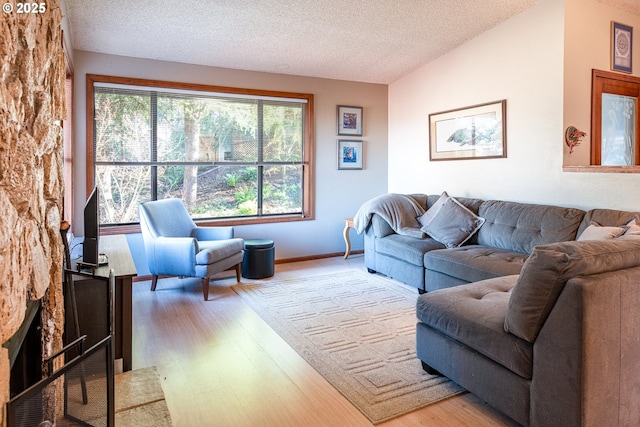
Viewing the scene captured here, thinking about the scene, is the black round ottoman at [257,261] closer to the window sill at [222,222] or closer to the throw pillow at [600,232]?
the window sill at [222,222]

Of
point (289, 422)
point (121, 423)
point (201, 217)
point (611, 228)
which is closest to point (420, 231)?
point (611, 228)

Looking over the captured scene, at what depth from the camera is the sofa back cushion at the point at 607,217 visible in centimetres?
312

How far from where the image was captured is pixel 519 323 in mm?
1857

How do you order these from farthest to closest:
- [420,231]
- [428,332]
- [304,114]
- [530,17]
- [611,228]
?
1. [304,114]
2. [420,231]
3. [530,17]
4. [611,228]
5. [428,332]

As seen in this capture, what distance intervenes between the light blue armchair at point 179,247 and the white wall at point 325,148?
0.83 meters

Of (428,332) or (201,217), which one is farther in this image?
(201,217)

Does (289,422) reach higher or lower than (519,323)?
lower

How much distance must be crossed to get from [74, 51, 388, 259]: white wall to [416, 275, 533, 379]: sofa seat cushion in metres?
3.15

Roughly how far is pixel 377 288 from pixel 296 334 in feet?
4.64

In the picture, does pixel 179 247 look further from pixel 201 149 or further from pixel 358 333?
pixel 358 333

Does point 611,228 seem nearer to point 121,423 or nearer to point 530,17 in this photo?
point 530,17

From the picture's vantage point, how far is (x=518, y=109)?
4.26m

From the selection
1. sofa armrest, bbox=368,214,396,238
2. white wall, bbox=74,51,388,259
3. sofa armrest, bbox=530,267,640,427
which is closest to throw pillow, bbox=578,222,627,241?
sofa armrest, bbox=530,267,640,427

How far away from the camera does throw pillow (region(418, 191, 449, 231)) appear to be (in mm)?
4557
